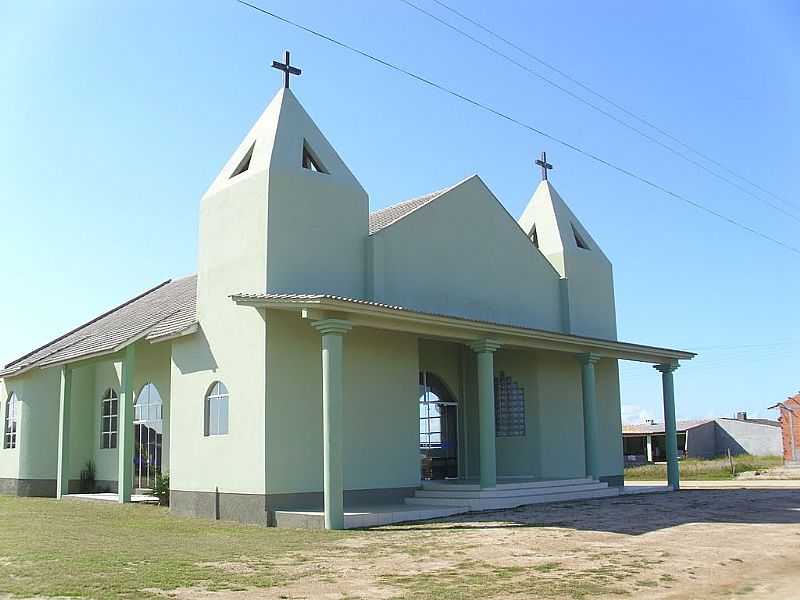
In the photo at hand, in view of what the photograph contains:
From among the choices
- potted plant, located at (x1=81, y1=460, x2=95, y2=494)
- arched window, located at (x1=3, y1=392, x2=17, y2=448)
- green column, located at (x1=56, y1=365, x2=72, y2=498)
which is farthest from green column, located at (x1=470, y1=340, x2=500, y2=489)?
arched window, located at (x1=3, y1=392, x2=17, y2=448)

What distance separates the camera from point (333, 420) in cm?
1456

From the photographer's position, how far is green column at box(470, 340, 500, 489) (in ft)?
57.0

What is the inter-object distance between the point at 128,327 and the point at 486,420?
1055 cm

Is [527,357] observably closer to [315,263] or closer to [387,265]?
[387,265]

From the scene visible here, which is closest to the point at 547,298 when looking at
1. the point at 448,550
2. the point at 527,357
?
the point at 527,357

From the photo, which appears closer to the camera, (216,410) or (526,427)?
(216,410)

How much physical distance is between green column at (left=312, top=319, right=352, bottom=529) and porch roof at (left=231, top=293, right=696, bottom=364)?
31cm

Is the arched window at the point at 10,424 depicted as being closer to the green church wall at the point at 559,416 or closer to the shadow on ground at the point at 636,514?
the green church wall at the point at 559,416

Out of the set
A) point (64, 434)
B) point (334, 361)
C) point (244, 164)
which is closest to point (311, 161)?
point (244, 164)

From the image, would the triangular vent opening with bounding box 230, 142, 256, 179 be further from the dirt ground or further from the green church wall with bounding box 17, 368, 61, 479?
the green church wall with bounding box 17, 368, 61, 479

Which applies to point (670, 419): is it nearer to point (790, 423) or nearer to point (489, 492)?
point (489, 492)

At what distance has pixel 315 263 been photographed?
17031 millimetres

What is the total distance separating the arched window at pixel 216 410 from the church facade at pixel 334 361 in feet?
0.20

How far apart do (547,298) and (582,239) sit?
3.02 m
